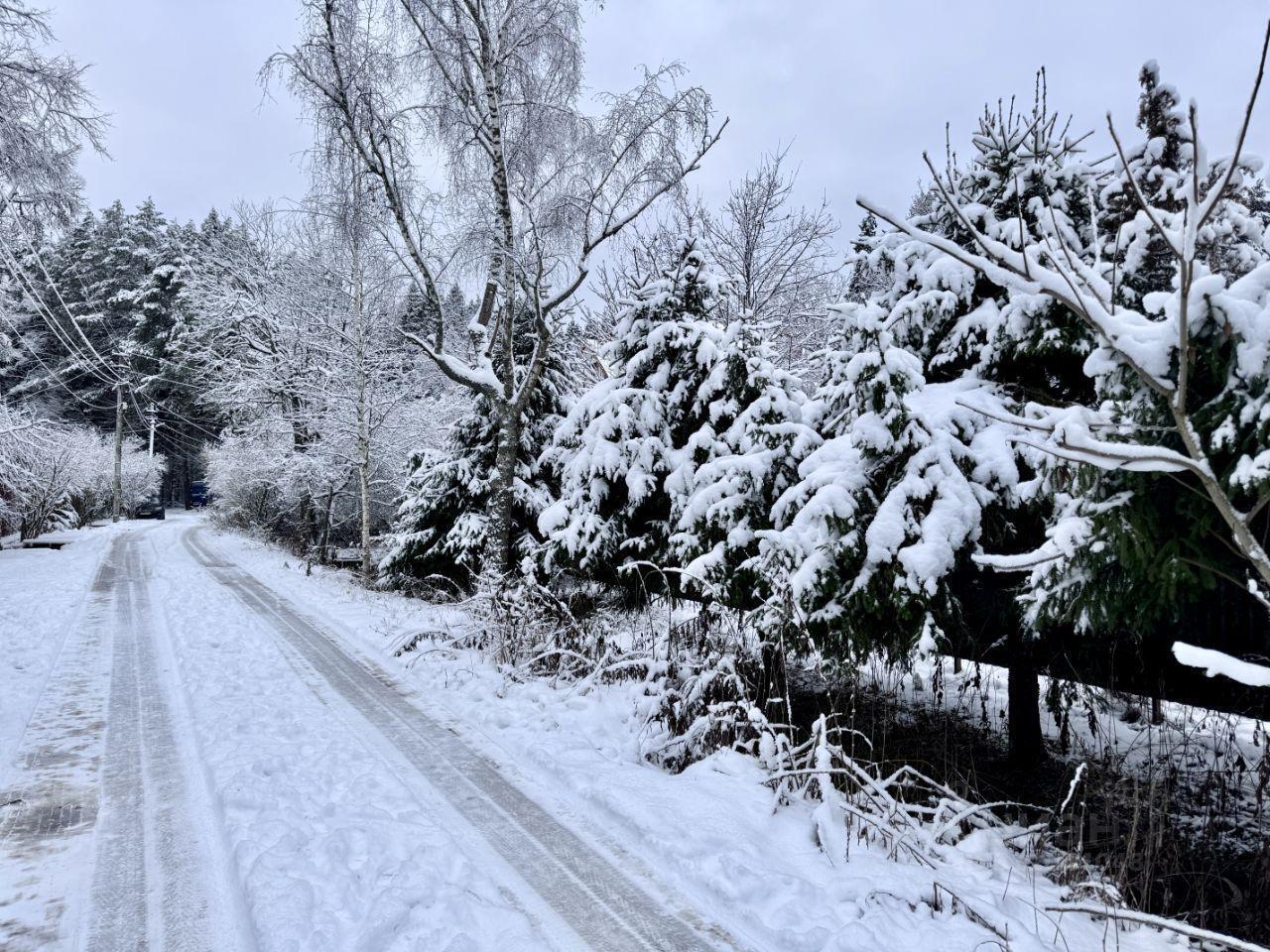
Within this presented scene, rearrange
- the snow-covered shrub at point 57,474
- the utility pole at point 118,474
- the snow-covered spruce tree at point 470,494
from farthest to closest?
the utility pole at point 118,474
the snow-covered shrub at point 57,474
the snow-covered spruce tree at point 470,494

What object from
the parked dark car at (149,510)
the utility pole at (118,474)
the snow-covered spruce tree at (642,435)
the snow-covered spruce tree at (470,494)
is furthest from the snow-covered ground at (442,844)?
the parked dark car at (149,510)

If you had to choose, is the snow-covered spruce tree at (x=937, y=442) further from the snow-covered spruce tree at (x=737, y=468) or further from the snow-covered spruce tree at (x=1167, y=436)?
the snow-covered spruce tree at (x=1167, y=436)

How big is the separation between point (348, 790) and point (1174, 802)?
6.17 metres

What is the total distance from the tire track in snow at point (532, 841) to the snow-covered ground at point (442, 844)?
0.06 ft

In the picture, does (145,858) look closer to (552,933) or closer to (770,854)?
(552,933)

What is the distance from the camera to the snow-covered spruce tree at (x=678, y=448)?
23.3ft

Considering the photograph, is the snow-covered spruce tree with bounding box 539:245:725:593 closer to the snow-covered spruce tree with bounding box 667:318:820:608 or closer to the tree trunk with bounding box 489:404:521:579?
the snow-covered spruce tree with bounding box 667:318:820:608

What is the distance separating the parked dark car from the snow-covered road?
4314 cm

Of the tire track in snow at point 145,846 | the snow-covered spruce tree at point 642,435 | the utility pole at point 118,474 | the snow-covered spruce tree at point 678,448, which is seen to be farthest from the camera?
the utility pole at point 118,474

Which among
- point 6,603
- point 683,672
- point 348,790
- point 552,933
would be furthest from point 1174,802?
point 6,603

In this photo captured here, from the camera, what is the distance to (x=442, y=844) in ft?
12.4

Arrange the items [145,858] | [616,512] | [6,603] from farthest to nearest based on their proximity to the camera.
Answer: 1. [6,603]
2. [616,512]
3. [145,858]

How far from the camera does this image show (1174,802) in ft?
17.3

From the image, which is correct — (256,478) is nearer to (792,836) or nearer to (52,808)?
(52,808)
